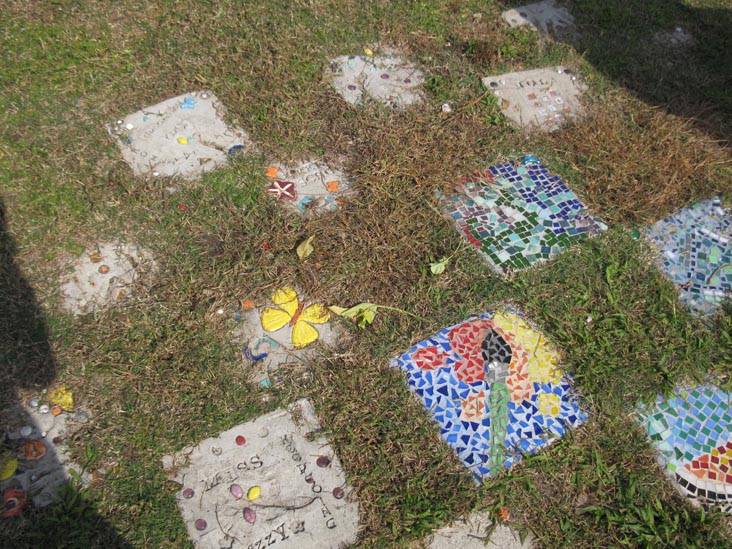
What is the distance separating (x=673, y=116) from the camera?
3.96 meters

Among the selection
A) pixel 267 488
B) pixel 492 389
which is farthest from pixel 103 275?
pixel 492 389

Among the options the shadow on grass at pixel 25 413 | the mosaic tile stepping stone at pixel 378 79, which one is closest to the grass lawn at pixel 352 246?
the shadow on grass at pixel 25 413

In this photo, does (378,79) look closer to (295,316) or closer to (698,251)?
(295,316)

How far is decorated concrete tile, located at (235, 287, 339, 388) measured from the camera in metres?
2.65

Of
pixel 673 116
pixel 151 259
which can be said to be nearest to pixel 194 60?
pixel 151 259

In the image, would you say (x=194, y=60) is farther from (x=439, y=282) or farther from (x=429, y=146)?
(x=439, y=282)

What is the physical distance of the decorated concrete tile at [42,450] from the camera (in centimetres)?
227

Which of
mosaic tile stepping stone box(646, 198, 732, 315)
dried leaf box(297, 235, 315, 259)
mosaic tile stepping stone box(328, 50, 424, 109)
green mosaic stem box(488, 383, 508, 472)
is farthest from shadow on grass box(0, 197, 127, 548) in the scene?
mosaic tile stepping stone box(646, 198, 732, 315)

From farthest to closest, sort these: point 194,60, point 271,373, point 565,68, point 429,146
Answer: point 565,68, point 194,60, point 429,146, point 271,373

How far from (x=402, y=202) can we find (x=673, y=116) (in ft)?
7.19

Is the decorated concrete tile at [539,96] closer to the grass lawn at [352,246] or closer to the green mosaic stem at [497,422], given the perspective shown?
the grass lawn at [352,246]

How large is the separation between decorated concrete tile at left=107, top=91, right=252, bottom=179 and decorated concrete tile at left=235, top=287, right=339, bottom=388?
3.33 feet

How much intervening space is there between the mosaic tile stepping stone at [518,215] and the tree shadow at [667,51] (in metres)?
1.32

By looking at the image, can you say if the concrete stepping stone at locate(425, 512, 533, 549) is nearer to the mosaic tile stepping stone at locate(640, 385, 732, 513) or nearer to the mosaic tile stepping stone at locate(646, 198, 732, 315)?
the mosaic tile stepping stone at locate(640, 385, 732, 513)
